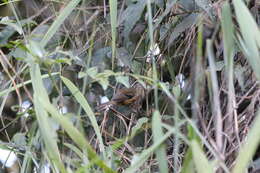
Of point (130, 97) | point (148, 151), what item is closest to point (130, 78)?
point (130, 97)

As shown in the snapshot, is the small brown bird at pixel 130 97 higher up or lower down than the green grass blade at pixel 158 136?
lower down

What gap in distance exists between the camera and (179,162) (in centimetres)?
133

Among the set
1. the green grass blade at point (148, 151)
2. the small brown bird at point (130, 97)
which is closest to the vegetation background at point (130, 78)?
the small brown bird at point (130, 97)

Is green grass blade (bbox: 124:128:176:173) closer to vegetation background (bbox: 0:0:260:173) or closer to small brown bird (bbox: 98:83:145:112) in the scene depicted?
vegetation background (bbox: 0:0:260:173)

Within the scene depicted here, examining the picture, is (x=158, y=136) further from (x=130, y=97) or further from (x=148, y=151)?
(x=130, y=97)

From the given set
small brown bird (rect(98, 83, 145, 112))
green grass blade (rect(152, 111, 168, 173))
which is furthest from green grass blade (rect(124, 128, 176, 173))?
small brown bird (rect(98, 83, 145, 112))

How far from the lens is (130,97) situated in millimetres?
1519

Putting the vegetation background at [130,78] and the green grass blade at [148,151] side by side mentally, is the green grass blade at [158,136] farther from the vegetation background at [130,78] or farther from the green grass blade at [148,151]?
the vegetation background at [130,78]

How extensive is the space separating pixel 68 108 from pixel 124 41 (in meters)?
0.39

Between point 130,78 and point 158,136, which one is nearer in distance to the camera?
point 158,136

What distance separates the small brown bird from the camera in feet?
4.96

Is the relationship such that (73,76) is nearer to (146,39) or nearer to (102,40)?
(102,40)

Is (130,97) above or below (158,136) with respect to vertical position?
below

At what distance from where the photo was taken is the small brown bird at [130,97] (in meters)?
1.51
